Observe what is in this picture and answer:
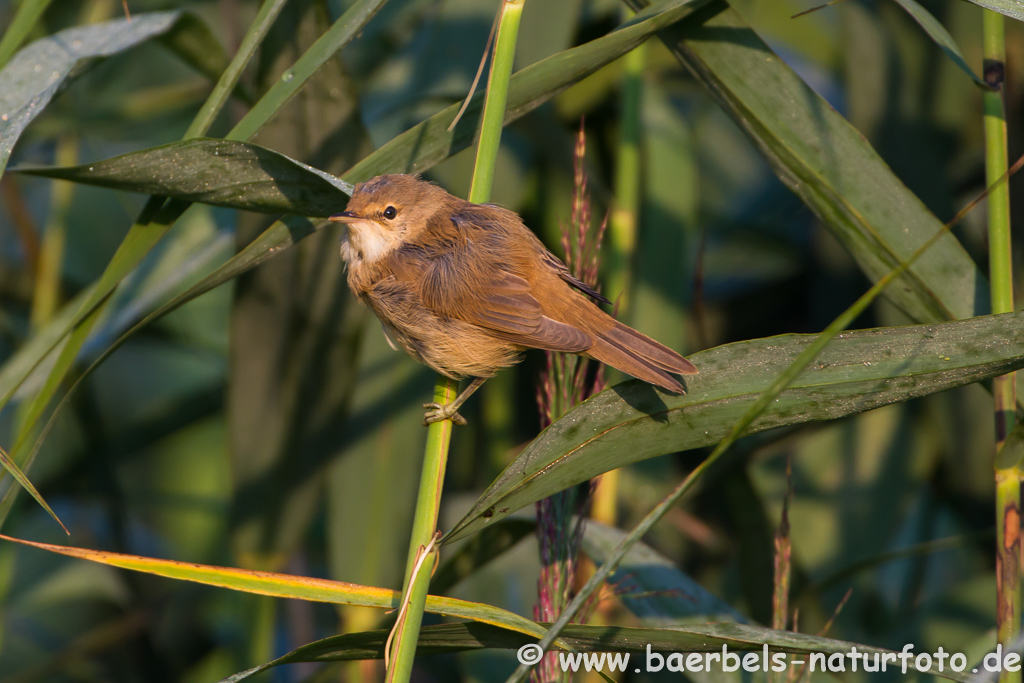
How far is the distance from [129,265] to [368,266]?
0.66 meters

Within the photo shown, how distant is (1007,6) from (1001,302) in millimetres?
484

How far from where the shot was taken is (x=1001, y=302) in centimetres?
137

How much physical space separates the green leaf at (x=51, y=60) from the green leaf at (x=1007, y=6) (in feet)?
4.93

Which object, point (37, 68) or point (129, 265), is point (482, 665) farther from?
point (37, 68)

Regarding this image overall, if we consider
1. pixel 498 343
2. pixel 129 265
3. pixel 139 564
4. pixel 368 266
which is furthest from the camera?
pixel 368 266

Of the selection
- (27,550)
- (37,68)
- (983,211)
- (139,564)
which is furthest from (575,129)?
(27,550)

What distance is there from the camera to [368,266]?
1.99 metres

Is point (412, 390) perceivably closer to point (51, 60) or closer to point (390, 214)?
point (390, 214)

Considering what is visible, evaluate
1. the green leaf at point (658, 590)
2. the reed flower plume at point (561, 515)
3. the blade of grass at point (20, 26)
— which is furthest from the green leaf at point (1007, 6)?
the blade of grass at point (20, 26)

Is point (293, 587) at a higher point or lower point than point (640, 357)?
lower

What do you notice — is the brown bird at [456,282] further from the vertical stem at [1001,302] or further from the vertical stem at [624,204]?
the vertical stem at [1001,302]

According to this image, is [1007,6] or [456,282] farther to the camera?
[456,282]

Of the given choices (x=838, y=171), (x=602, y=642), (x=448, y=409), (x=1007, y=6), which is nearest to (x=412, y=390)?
(x=448, y=409)

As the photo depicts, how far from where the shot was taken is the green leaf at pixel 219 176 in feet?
4.33
